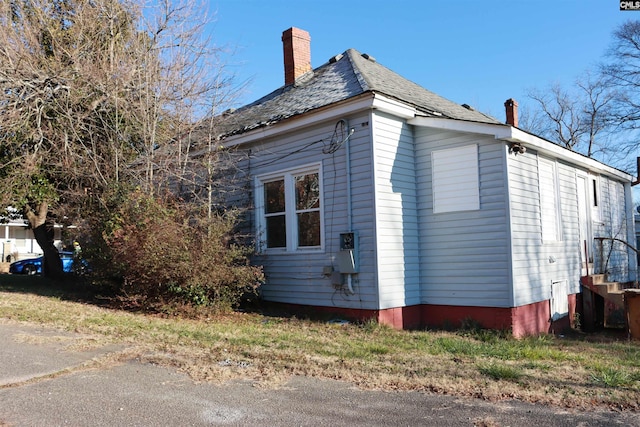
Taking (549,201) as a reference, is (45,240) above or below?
below

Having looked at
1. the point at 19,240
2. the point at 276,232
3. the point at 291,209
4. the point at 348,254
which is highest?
the point at 19,240

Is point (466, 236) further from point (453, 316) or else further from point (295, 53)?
point (295, 53)

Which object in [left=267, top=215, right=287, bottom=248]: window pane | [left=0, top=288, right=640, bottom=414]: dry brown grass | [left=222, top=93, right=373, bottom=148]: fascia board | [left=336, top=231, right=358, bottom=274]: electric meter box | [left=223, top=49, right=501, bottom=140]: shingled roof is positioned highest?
[left=223, top=49, right=501, bottom=140]: shingled roof

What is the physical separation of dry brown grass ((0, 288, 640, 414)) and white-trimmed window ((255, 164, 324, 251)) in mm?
1798

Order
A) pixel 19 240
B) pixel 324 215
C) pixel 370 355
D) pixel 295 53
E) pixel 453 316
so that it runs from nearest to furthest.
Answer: pixel 370 355 → pixel 453 316 → pixel 324 215 → pixel 295 53 → pixel 19 240

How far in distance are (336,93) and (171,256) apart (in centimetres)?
462

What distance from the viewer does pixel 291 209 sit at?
36.1 ft

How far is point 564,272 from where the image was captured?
446 inches

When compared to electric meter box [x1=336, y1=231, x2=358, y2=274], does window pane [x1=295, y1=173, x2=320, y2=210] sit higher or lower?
higher

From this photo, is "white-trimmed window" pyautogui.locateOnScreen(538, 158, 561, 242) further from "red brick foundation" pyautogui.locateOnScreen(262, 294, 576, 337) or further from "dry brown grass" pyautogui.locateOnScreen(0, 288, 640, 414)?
"dry brown grass" pyautogui.locateOnScreen(0, 288, 640, 414)

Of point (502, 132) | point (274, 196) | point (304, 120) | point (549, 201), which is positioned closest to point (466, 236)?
point (502, 132)

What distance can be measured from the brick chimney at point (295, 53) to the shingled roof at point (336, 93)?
0.41 meters

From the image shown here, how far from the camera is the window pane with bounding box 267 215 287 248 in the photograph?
36.9ft

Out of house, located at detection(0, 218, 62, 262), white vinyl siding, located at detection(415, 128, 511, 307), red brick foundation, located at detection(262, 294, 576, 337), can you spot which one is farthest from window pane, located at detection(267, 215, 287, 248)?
house, located at detection(0, 218, 62, 262)
